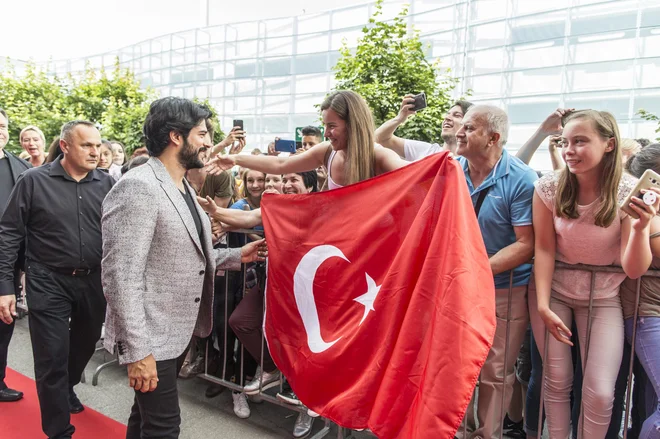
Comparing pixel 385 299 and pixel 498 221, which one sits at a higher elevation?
pixel 498 221

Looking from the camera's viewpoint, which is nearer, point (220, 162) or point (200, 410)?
point (220, 162)

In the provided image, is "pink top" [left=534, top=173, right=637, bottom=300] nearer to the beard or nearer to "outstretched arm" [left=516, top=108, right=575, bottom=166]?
"outstretched arm" [left=516, top=108, right=575, bottom=166]

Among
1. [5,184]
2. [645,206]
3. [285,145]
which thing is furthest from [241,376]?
[645,206]

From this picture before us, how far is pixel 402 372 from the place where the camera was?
2307mm

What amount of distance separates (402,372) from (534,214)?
1.25 m

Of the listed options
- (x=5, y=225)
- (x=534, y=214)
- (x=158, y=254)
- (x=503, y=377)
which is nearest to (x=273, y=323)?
(x=158, y=254)

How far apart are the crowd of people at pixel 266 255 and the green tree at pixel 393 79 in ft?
18.7

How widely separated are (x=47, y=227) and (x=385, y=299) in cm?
254

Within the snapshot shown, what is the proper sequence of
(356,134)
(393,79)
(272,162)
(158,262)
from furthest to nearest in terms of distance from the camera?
(393,79), (272,162), (356,134), (158,262)

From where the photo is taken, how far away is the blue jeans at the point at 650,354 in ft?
8.05

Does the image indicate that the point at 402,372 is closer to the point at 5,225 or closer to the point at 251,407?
the point at 251,407

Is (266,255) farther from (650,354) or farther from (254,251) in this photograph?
(650,354)

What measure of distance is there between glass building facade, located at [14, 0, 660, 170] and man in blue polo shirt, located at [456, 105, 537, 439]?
8.46 meters

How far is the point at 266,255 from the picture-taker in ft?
10.9
